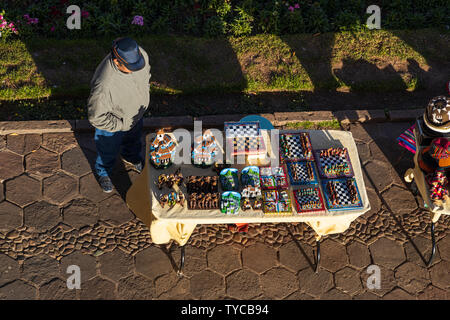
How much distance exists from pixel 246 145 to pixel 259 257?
1.73 m

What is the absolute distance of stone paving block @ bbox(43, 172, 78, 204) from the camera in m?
6.65

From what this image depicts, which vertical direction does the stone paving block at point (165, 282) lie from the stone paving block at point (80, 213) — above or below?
below

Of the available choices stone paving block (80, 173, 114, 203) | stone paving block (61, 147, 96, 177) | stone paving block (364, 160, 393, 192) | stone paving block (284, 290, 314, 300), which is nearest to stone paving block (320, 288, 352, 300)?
stone paving block (284, 290, 314, 300)

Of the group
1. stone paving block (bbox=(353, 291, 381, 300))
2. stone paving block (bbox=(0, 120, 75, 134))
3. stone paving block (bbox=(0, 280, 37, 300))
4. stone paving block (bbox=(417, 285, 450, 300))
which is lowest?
stone paving block (bbox=(0, 280, 37, 300))

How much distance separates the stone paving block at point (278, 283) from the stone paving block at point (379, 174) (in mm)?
2178

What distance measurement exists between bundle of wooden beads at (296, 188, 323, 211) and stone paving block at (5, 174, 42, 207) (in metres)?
3.94

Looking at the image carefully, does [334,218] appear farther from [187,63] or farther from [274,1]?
[274,1]

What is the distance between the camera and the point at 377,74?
8.59 m

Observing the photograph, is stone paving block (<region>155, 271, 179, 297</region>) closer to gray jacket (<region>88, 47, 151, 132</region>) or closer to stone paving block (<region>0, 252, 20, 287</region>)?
stone paving block (<region>0, 252, 20, 287</region>)

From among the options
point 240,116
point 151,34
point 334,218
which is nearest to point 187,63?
point 151,34

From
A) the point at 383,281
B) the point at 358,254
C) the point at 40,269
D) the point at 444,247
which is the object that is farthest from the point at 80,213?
the point at 444,247

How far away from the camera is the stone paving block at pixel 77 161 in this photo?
695cm

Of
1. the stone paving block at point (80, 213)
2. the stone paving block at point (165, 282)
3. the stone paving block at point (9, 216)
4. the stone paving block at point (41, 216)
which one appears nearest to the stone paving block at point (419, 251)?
the stone paving block at point (165, 282)

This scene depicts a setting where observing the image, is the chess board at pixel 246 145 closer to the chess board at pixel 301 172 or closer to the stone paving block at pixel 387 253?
the chess board at pixel 301 172
